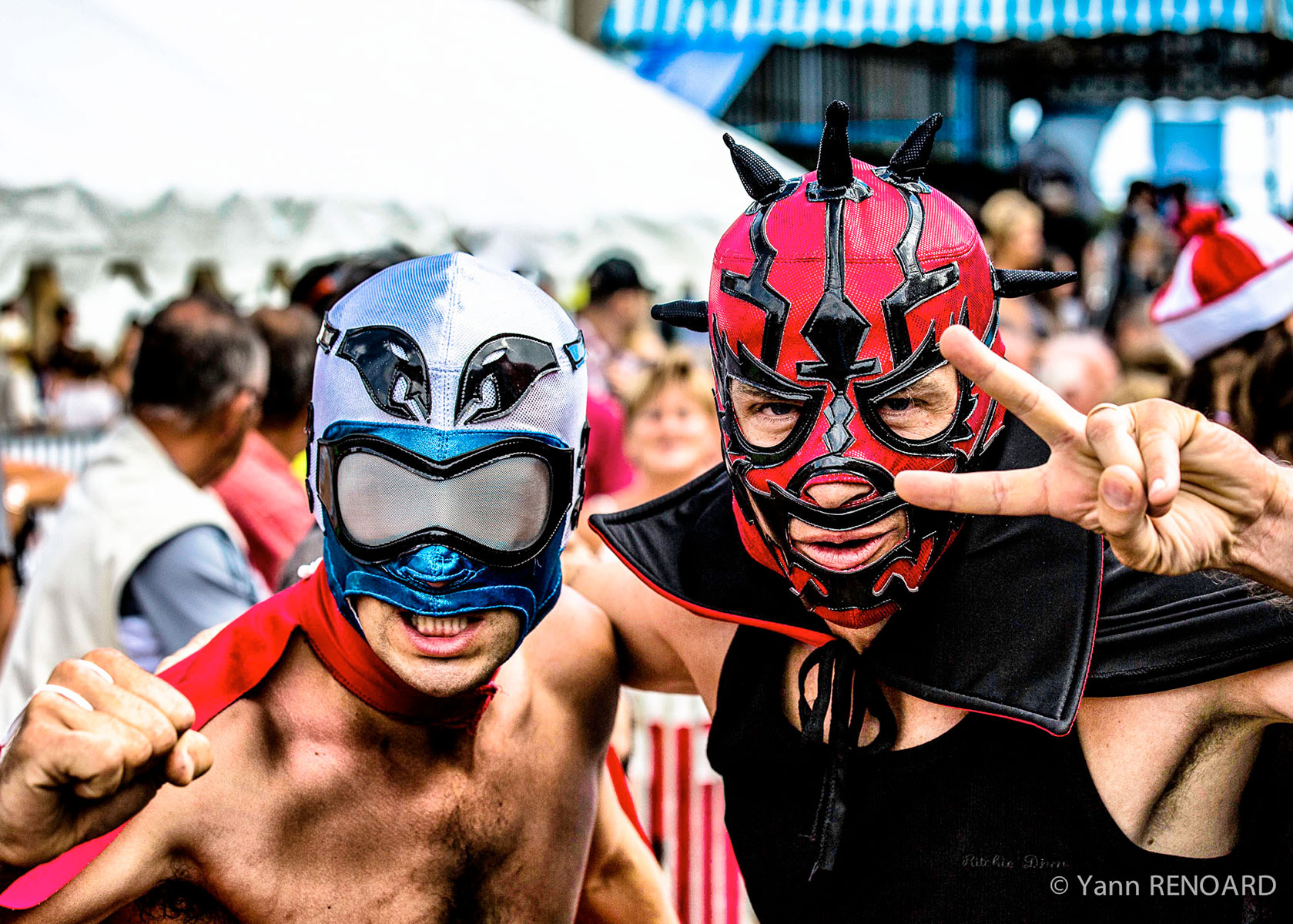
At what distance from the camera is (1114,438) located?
1903mm

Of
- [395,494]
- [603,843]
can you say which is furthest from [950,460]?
[603,843]

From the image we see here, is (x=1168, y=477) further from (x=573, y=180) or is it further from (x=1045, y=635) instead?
(x=573, y=180)

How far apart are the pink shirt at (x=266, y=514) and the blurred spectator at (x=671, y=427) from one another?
141cm

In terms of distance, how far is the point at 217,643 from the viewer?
2.63 m

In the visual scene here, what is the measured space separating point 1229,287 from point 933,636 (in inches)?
131

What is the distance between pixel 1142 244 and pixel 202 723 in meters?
12.9

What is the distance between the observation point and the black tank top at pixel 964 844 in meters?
2.45

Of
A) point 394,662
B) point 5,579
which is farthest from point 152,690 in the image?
point 5,579

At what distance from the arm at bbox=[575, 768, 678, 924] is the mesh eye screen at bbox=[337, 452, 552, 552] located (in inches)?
Result: 33.1

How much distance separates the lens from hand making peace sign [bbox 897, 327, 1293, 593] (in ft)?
6.36

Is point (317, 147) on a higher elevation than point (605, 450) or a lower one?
higher

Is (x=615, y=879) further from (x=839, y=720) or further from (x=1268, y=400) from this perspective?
(x=1268, y=400)

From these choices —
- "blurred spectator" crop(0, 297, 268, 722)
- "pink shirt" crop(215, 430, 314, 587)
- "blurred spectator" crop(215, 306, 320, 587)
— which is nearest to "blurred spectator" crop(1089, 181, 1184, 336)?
"blurred spectator" crop(215, 306, 320, 587)

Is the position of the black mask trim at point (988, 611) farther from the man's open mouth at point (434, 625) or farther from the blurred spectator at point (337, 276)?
the blurred spectator at point (337, 276)
